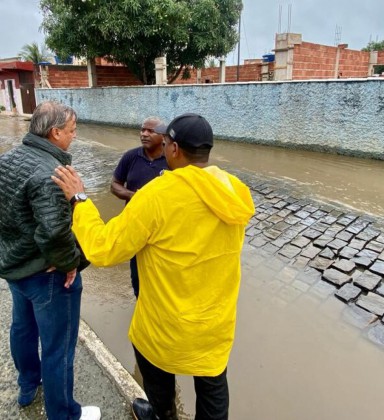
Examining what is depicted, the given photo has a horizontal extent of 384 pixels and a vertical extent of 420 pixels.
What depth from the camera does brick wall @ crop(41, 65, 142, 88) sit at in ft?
62.2

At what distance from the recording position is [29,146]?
1.70m

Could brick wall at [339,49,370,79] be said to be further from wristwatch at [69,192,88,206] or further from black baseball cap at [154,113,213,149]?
wristwatch at [69,192,88,206]

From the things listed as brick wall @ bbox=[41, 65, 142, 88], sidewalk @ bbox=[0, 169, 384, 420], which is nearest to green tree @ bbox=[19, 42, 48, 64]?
brick wall @ bbox=[41, 65, 142, 88]

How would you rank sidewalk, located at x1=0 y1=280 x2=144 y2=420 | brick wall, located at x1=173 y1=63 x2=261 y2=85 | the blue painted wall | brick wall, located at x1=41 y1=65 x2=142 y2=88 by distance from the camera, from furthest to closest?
1. brick wall, located at x1=41 y1=65 x2=142 y2=88
2. brick wall, located at x1=173 y1=63 x2=261 y2=85
3. the blue painted wall
4. sidewalk, located at x1=0 y1=280 x2=144 y2=420

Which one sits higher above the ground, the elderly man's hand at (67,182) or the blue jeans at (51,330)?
the elderly man's hand at (67,182)

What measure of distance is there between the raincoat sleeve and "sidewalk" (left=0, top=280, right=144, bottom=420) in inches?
47.1

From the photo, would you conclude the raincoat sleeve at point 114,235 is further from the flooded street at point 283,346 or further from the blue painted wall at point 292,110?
the blue painted wall at point 292,110

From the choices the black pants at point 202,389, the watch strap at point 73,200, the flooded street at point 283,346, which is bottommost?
the flooded street at point 283,346

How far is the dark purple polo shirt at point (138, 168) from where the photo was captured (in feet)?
9.77

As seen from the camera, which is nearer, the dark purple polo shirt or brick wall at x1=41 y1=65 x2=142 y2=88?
the dark purple polo shirt

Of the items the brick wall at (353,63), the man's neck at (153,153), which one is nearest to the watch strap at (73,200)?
the man's neck at (153,153)

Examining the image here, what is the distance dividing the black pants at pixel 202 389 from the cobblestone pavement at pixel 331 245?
1.91m

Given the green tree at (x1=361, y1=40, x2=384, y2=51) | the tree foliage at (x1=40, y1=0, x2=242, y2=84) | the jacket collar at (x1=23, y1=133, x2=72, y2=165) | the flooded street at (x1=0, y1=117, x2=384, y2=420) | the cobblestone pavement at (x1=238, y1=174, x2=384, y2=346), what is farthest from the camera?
the green tree at (x1=361, y1=40, x2=384, y2=51)

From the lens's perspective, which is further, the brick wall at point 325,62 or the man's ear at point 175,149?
the brick wall at point 325,62
